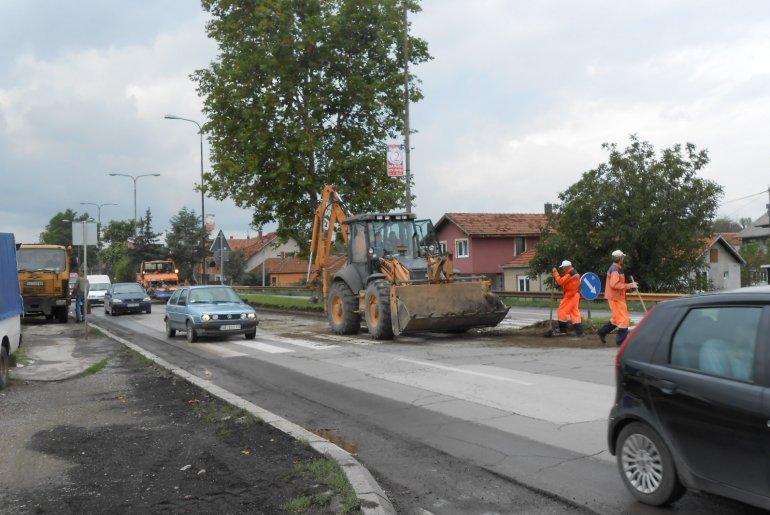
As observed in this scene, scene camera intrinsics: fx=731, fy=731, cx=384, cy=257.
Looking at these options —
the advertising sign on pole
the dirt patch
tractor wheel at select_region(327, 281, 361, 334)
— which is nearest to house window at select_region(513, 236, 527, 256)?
the advertising sign on pole

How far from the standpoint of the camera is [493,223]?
2359 inches

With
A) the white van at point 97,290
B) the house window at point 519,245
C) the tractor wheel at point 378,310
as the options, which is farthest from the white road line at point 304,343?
the house window at point 519,245

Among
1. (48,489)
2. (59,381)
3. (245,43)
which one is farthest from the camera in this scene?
(245,43)

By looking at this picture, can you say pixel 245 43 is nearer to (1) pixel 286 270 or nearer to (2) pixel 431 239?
(2) pixel 431 239

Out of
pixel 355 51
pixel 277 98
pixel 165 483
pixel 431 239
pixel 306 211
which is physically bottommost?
pixel 165 483

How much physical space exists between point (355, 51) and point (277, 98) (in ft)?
11.0

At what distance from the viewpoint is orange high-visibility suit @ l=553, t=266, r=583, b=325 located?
48.3 ft

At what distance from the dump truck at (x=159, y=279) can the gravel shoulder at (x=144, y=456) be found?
36.9 meters

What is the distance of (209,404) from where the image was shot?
29.0ft

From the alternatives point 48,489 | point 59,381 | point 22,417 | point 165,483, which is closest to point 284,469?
point 165,483

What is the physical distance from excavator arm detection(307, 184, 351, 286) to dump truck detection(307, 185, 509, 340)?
23.8 inches

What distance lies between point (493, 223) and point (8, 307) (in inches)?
→ 2007

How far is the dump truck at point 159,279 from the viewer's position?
152ft

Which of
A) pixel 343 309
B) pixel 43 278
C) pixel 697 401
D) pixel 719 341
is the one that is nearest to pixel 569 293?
pixel 343 309
